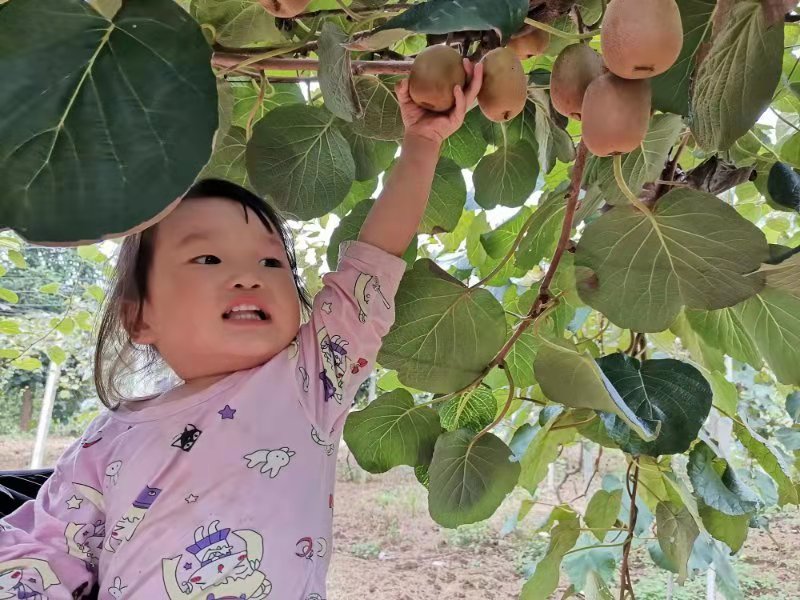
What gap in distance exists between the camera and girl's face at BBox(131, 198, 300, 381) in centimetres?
62

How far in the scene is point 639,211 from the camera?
530 millimetres

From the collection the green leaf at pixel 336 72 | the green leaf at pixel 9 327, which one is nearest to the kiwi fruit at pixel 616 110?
the green leaf at pixel 336 72

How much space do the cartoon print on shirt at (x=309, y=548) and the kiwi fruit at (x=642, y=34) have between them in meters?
0.44

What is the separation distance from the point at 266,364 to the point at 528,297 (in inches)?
13.4

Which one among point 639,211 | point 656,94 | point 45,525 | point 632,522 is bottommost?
point 632,522

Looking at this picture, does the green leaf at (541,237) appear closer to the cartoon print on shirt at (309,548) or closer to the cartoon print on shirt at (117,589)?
the cartoon print on shirt at (309,548)

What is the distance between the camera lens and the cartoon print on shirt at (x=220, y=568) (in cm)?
56

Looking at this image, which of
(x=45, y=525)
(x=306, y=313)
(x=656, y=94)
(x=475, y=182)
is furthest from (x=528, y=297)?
(x=45, y=525)

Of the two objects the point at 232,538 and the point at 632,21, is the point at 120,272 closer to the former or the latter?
the point at 232,538

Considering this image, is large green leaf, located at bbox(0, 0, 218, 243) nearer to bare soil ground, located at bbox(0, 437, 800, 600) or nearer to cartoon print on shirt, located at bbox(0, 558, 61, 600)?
cartoon print on shirt, located at bbox(0, 558, 61, 600)

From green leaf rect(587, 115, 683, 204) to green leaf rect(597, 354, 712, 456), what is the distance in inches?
5.8

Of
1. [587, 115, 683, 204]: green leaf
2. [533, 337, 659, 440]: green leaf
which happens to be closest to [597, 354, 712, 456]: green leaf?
[533, 337, 659, 440]: green leaf

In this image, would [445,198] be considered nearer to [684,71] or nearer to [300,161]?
[300,161]

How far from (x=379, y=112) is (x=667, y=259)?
0.28 meters
